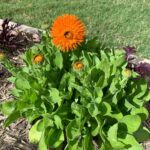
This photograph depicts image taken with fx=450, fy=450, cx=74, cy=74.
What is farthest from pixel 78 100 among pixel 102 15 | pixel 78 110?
pixel 102 15

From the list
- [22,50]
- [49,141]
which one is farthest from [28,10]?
[49,141]

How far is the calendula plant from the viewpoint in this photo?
290 cm

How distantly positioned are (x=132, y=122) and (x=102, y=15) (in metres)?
2.92

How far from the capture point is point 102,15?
565cm

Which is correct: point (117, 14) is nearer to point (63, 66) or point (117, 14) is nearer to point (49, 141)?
point (63, 66)

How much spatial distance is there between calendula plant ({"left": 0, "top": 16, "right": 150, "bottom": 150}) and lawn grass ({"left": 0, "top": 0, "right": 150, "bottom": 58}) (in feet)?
5.78

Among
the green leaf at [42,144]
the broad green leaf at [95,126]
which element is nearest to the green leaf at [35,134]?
the green leaf at [42,144]

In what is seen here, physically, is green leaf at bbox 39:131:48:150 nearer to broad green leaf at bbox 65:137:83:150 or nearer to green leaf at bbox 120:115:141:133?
broad green leaf at bbox 65:137:83:150

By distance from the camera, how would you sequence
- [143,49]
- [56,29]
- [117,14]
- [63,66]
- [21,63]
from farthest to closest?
[117,14], [143,49], [21,63], [63,66], [56,29]

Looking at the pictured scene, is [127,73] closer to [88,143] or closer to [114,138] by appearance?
[114,138]

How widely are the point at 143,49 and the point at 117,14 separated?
1.01 meters

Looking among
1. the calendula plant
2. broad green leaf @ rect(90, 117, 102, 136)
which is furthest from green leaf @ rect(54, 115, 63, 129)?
broad green leaf @ rect(90, 117, 102, 136)

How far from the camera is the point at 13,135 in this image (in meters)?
3.27

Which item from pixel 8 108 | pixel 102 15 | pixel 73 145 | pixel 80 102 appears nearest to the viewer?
pixel 73 145
